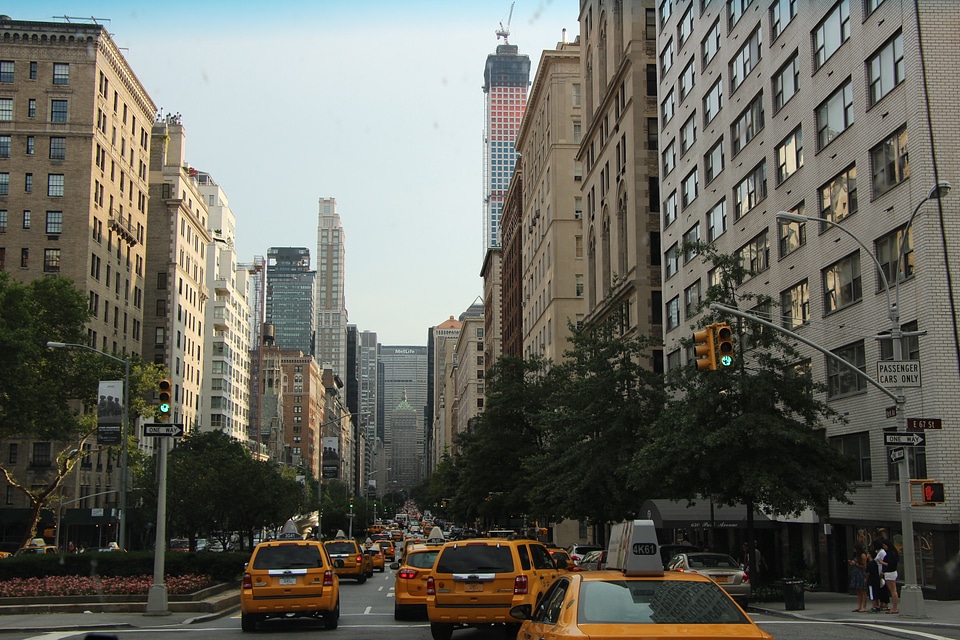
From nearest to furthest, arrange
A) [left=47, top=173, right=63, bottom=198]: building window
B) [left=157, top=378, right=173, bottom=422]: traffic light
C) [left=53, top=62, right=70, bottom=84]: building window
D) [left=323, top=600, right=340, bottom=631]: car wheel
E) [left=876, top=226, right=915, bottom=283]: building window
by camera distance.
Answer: [left=323, top=600, right=340, bottom=631]: car wheel < [left=157, top=378, right=173, bottom=422]: traffic light < [left=876, top=226, right=915, bottom=283]: building window < [left=47, top=173, right=63, bottom=198]: building window < [left=53, top=62, right=70, bottom=84]: building window

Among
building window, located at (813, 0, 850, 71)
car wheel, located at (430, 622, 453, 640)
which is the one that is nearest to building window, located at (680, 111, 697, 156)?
building window, located at (813, 0, 850, 71)

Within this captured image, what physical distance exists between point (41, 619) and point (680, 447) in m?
18.6

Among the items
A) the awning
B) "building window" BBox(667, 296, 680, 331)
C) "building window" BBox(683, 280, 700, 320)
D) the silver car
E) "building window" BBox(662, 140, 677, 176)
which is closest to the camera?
the silver car

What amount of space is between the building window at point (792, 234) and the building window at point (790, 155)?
1.71m

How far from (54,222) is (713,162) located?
168ft

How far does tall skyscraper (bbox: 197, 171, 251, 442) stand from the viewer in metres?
128

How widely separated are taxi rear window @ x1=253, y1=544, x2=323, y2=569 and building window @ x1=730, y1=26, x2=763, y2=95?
32.3m

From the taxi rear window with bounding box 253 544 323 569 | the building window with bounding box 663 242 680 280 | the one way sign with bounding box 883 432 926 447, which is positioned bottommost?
the taxi rear window with bounding box 253 544 323 569

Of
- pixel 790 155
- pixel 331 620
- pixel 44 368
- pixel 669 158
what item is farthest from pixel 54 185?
pixel 331 620

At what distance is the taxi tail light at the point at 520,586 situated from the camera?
60.3 feet

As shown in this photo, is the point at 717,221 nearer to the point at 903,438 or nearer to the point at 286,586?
the point at 903,438

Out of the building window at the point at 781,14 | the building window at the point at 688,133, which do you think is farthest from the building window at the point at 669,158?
the building window at the point at 781,14

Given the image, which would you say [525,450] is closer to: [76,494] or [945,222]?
[76,494]

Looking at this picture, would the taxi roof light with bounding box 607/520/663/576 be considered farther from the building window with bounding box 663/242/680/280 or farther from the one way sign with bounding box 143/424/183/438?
the building window with bounding box 663/242/680/280
